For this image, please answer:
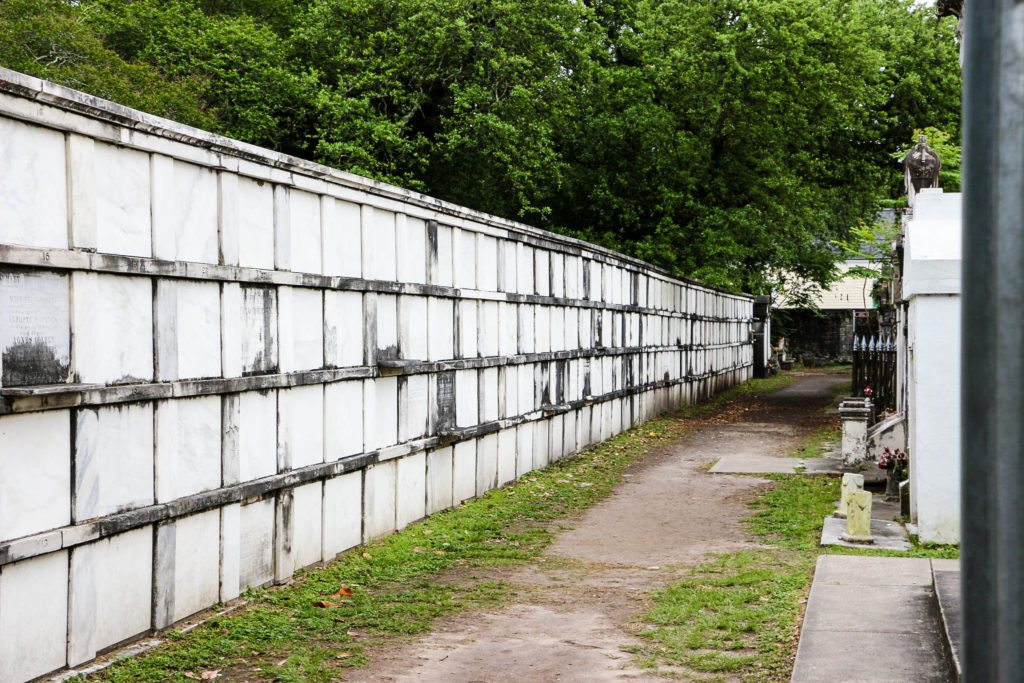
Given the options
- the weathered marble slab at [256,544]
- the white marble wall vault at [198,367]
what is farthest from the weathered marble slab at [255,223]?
the weathered marble slab at [256,544]

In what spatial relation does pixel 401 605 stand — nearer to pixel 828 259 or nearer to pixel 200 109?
pixel 200 109

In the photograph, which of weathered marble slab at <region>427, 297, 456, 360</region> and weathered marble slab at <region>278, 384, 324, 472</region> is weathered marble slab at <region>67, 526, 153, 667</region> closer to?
weathered marble slab at <region>278, 384, 324, 472</region>

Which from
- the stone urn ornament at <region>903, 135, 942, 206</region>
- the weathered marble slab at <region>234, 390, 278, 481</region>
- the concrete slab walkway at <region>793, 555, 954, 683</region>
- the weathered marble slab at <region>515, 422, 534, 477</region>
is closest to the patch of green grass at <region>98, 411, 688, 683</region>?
the weathered marble slab at <region>234, 390, 278, 481</region>

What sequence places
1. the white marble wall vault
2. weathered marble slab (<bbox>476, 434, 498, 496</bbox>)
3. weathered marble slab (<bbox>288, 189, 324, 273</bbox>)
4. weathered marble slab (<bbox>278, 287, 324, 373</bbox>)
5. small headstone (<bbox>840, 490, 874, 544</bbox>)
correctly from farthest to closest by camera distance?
weathered marble slab (<bbox>476, 434, 498, 496</bbox>) → small headstone (<bbox>840, 490, 874, 544</bbox>) → weathered marble slab (<bbox>288, 189, 324, 273</bbox>) → weathered marble slab (<bbox>278, 287, 324, 373</bbox>) → the white marble wall vault

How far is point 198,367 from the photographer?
641 cm

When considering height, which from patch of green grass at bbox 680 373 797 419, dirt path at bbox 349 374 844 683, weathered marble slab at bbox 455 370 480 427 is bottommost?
dirt path at bbox 349 374 844 683

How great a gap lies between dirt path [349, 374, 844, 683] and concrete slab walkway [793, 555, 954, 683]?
0.91 metres

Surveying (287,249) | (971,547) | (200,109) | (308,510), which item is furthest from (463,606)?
(200,109)

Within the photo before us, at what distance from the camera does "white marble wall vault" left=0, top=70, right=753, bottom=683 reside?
5.12 meters

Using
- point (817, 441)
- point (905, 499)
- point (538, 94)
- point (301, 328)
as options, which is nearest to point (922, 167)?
point (905, 499)

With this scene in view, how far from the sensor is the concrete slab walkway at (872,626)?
17.5ft

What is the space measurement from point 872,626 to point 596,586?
79.7 inches

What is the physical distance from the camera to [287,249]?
739cm

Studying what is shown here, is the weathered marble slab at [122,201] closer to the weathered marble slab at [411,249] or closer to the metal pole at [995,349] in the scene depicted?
the weathered marble slab at [411,249]
